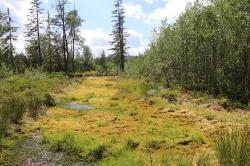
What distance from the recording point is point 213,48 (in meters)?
33.2

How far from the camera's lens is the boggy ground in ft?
39.1

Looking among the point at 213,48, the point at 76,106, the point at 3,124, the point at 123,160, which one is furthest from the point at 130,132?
the point at 213,48

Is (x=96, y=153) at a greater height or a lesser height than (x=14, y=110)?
lesser

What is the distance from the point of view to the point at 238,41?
29172 millimetres

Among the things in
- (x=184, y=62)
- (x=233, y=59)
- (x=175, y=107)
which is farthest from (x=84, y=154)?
(x=184, y=62)

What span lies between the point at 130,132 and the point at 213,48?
786 inches

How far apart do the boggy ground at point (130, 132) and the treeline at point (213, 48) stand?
789cm

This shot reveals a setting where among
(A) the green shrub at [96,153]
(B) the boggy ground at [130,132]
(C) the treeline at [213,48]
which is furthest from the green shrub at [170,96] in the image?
(A) the green shrub at [96,153]

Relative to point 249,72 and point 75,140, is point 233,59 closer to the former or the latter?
point 249,72

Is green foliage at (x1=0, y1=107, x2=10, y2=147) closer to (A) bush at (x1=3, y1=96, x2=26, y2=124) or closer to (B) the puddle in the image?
(A) bush at (x1=3, y1=96, x2=26, y2=124)

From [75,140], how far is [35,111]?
5720 mm

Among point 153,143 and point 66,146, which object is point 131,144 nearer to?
point 153,143

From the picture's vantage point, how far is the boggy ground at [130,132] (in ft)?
39.1

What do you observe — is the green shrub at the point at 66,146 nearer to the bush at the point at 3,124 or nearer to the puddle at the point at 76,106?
the bush at the point at 3,124
